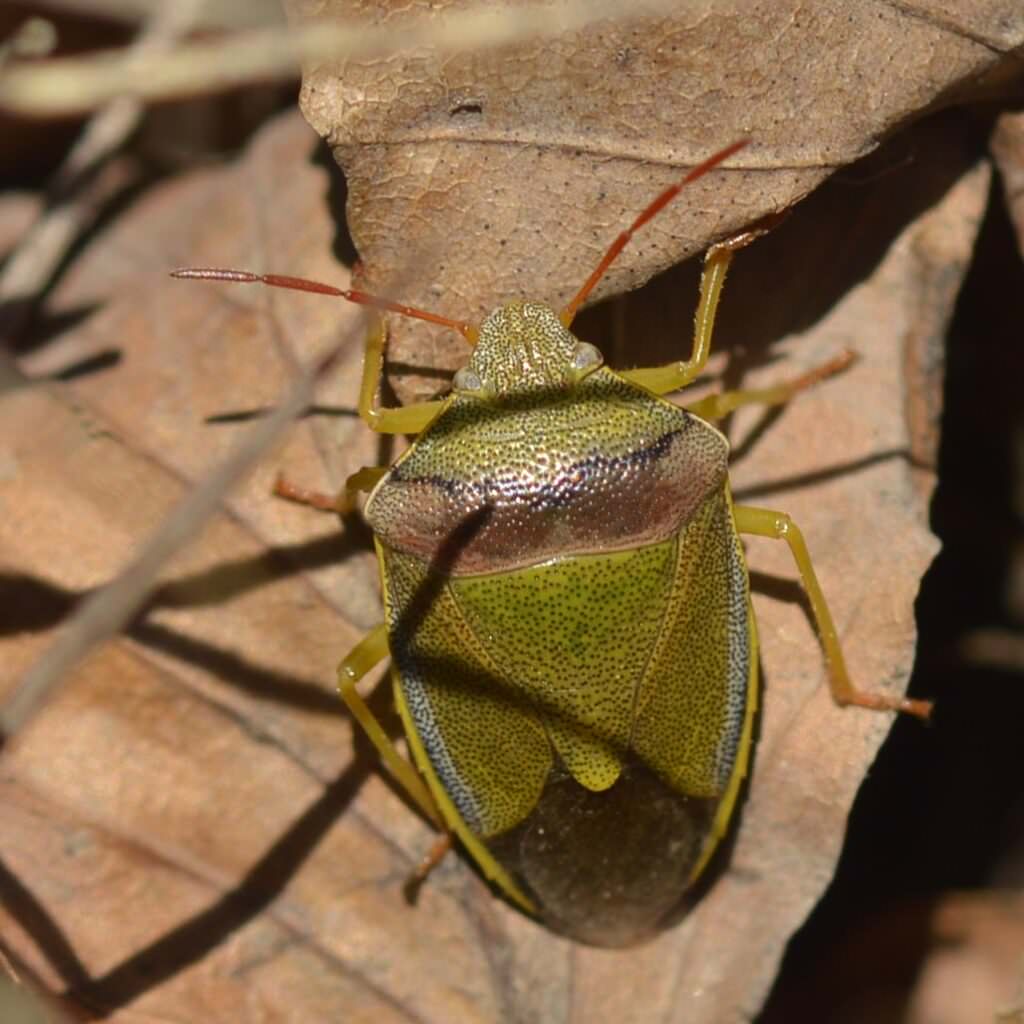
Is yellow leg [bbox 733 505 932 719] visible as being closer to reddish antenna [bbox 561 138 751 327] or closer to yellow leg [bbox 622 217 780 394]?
yellow leg [bbox 622 217 780 394]

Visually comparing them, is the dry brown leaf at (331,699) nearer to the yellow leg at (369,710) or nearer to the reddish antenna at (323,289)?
the yellow leg at (369,710)

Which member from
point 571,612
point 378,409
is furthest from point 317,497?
point 571,612

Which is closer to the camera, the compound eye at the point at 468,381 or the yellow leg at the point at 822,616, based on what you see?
the compound eye at the point at 468,381

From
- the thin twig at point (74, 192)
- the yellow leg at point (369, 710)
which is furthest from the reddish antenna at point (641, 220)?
the thin twig at point (74, 192)

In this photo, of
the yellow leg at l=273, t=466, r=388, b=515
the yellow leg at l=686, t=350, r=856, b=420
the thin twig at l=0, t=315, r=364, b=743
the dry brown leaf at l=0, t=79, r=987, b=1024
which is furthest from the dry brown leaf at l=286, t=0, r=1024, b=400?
the thin twig at l=0, t=315, r=364, b=743

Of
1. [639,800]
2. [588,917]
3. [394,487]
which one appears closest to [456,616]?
[394,487]

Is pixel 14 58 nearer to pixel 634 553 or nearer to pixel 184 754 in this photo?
pixel 184 754
